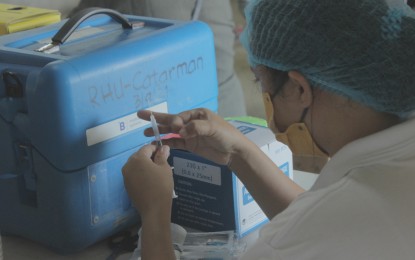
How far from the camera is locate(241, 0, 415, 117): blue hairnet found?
2.99 feet

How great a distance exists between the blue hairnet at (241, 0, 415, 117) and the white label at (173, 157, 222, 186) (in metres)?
0.35

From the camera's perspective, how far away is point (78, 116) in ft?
3.80

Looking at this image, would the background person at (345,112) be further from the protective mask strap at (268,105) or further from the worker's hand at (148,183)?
the worker's hand at (148,183)

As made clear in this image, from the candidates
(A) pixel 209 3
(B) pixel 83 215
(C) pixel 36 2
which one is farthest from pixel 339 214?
(A) pixel 209 3

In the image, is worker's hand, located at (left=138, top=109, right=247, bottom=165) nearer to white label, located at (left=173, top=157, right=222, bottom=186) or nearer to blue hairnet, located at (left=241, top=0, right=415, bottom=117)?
white label, located at (left=173, top=157, right=222, bottom=186)

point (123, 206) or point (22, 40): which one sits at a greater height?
point (22, 40)

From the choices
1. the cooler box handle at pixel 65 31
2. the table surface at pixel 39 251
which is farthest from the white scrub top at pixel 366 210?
the cooler box handle at pixel 65 31

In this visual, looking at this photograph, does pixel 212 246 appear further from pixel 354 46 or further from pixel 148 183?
pixel 354 46

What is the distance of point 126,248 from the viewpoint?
4.21 feet

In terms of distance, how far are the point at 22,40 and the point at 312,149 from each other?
600 mm

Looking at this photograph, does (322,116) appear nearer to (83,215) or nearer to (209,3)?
(83,215)

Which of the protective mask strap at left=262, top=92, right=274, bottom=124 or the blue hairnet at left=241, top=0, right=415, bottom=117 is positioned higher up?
the blue hairnet at left=241, top=0, right=415, bottom=117

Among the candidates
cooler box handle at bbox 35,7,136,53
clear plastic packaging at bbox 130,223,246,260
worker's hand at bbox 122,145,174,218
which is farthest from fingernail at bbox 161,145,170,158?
cooler box handle at bbox 35,7,136,53

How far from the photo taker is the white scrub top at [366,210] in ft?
2.93
